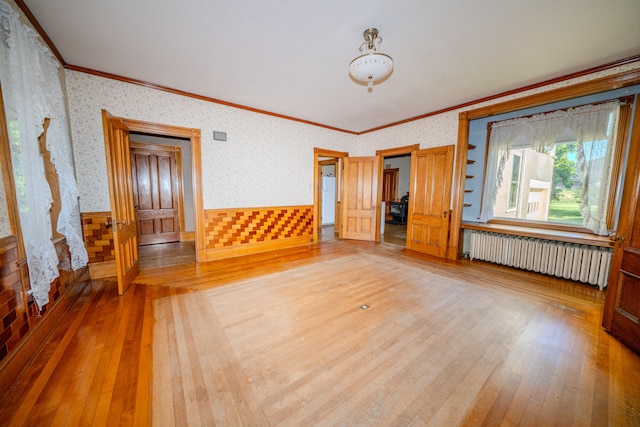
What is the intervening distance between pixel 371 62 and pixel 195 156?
10.2ft

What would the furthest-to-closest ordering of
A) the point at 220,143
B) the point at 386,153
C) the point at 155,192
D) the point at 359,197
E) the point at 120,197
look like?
the point at 359,197 < the point at 386,153 < the point at 155,192 < the point at 220,143 < the point at 120,197

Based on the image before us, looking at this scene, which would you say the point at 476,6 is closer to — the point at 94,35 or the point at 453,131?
the point at 453,131

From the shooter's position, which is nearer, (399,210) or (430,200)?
(430,200)

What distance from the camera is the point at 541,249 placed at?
339 cm

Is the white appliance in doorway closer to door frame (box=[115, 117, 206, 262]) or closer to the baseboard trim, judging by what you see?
door frame (box=[115, 117, 206, 262])

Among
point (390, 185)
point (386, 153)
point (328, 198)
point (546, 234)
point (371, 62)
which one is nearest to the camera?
point (371, 62)

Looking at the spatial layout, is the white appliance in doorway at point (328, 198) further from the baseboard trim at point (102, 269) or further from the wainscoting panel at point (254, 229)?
the baseboard trim at point (102, 269)

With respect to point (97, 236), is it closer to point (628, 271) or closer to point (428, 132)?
point (428, 132)

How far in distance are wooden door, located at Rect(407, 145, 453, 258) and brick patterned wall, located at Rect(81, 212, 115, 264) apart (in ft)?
17.4

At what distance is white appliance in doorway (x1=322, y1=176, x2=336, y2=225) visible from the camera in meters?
7.74

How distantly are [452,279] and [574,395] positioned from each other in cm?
186

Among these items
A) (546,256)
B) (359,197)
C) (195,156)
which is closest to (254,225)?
(195,156)

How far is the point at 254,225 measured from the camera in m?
4.45

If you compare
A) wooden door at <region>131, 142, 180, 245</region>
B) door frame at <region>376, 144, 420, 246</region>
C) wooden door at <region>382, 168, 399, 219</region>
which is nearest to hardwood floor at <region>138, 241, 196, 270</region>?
wooden door at <region>131, 142, 180, 245</region>
